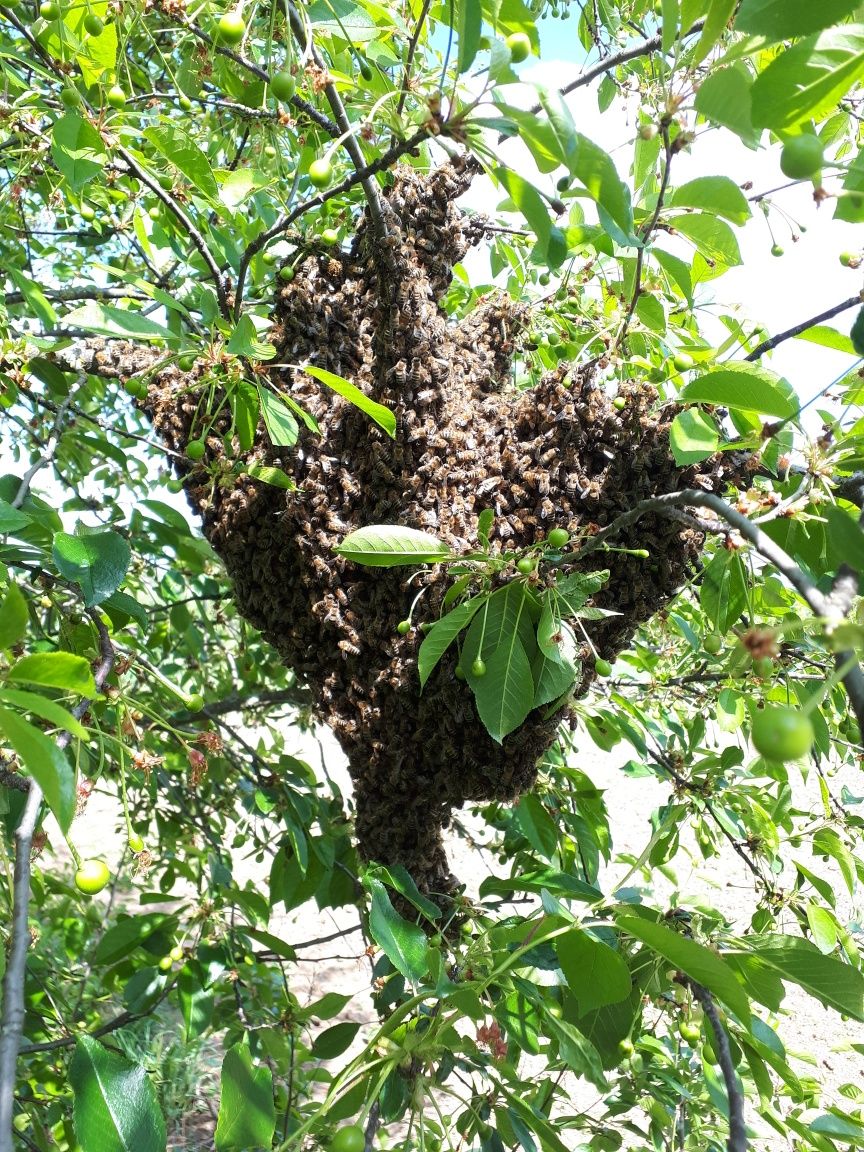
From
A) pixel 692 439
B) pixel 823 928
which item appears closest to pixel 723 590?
pixel 692 439

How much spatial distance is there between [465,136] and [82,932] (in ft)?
10.2

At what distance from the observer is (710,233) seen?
1.18m

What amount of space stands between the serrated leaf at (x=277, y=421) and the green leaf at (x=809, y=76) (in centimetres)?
73

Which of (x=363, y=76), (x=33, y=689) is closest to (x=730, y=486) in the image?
(x=363, y=76)

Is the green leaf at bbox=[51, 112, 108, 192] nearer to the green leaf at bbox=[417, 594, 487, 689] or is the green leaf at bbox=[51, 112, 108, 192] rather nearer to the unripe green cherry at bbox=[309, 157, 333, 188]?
the unripe green cherry at bbox=[309, 157, 333, 188]

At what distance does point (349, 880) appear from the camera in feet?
6.30

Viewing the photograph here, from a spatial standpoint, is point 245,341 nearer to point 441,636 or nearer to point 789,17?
point 441,636

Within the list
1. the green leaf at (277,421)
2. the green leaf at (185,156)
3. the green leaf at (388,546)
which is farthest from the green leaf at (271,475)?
the green leaf at (185,156)

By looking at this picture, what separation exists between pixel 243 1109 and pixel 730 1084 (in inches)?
20.5

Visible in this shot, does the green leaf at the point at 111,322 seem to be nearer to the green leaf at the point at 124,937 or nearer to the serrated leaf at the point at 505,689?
the serrated leaf at the point at 505,689

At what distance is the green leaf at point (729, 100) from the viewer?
2.39 ft

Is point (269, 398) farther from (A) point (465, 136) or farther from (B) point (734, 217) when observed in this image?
(B) point (734, 217)

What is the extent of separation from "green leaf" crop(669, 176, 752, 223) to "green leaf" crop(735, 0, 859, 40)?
16.1 inches

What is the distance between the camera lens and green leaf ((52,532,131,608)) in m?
1.14
